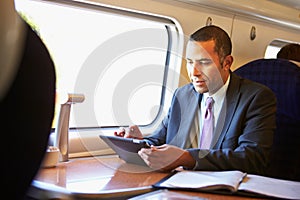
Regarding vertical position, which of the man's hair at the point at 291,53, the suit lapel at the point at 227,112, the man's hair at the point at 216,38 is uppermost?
the man's hair at the point at 216,38

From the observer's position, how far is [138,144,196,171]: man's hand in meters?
1.56

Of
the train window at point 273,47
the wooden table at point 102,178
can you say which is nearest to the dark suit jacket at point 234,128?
the wooden table at point 102,178

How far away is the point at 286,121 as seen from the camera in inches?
82.4

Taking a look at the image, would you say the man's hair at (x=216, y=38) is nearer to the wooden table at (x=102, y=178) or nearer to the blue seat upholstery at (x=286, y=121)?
the blue seat upholstery at (x=286, y=121)

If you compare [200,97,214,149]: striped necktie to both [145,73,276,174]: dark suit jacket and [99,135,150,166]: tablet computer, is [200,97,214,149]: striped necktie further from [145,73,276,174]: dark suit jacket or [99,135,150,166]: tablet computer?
[99,135,150,166]: tablet computer

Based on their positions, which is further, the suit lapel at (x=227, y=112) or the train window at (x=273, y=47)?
the train window at (x=273, y=47)

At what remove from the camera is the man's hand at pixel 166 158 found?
156 cm

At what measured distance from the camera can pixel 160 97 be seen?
2.48 m

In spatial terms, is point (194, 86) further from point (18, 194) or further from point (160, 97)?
point (18, 194)

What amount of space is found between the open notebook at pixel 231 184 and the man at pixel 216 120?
0.12 meters

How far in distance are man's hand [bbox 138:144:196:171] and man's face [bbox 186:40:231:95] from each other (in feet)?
1.33

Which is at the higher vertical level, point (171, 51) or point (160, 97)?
point (171, 51)

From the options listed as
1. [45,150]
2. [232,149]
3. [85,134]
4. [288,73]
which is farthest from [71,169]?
[288,73]

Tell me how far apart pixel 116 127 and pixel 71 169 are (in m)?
0.69
